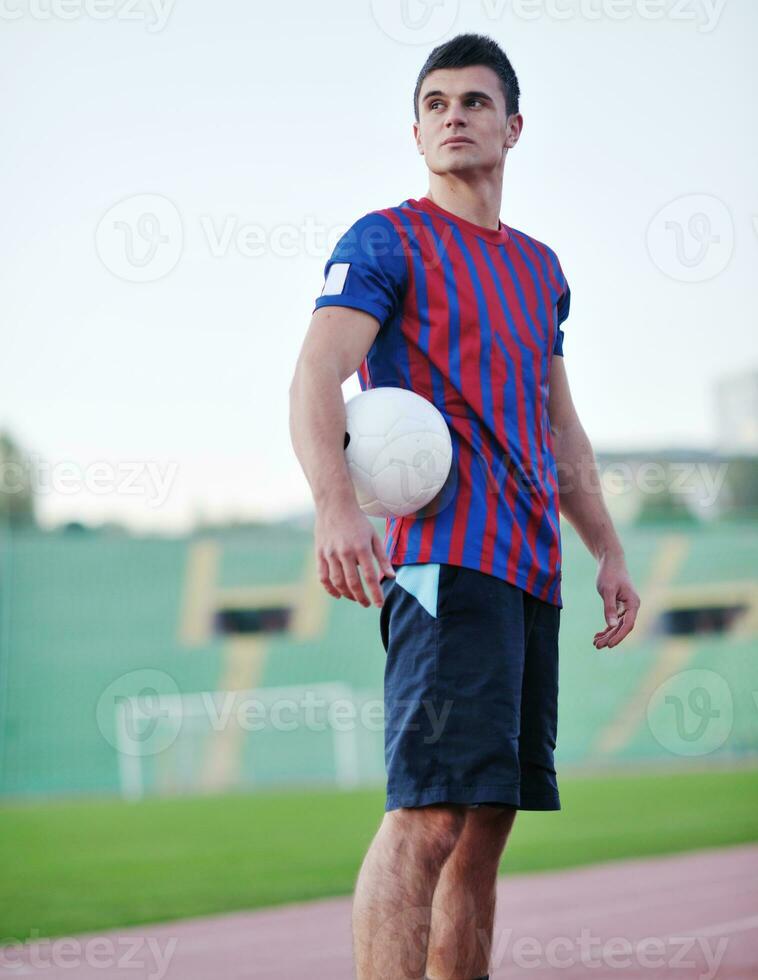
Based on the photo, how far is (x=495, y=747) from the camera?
6.31ft

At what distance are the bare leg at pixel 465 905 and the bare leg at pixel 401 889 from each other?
133 millimetres

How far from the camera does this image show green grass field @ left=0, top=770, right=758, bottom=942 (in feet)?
20.4

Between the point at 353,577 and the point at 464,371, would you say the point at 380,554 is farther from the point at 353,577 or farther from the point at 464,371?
the point at 464,371

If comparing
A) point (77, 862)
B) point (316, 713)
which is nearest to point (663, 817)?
point (77, 862)

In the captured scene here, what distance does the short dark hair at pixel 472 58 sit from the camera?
2.33 meters

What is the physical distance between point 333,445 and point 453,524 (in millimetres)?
259

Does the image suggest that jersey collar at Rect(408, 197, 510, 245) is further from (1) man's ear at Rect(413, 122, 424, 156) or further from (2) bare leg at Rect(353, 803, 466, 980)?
(2) bare leg at Rect(353, 803, 466, 980)

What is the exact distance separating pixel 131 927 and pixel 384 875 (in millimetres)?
3776

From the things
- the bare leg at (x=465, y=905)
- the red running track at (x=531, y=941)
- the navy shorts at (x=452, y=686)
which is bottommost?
the red running track at (x=531, y=941)

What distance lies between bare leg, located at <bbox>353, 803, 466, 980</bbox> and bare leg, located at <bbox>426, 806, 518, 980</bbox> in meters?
0.13

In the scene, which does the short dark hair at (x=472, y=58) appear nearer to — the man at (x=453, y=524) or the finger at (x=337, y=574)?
the man at (x=453, y=524)

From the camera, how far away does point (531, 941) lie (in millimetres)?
4258

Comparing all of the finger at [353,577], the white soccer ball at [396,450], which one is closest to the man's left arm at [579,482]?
the white soccer ball at [396,450]

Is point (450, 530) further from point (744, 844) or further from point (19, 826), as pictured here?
point (19, 826)
